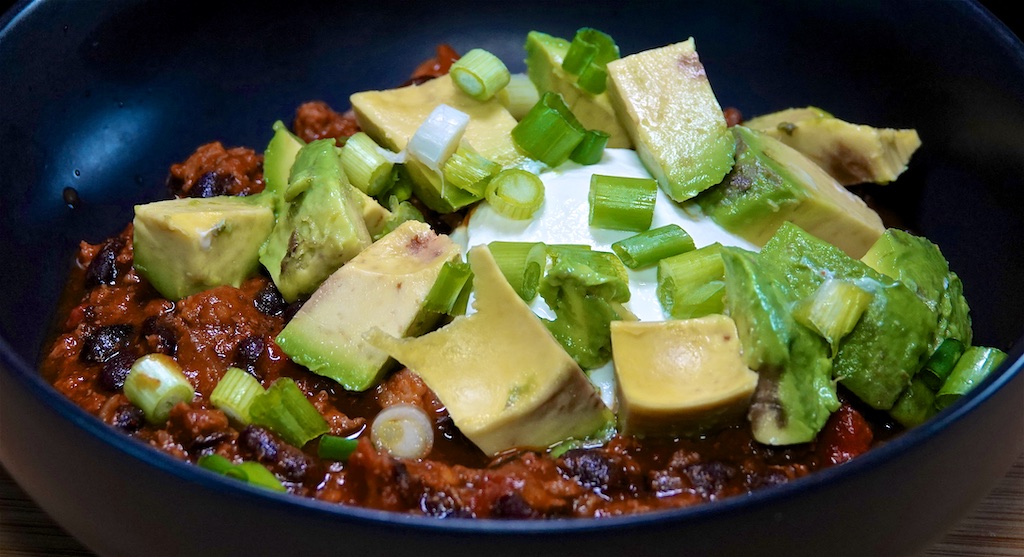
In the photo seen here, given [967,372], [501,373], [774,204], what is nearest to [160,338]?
[501,373]

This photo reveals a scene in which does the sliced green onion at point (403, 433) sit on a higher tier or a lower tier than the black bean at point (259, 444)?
lower

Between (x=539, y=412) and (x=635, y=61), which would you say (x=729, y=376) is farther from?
(x=635, y=61)

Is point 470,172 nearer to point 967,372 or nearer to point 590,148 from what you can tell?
point 590,148

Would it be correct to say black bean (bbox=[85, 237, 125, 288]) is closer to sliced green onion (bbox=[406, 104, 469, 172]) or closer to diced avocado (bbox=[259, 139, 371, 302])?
diced avocado (bbox=[259, 139, 371, 302])

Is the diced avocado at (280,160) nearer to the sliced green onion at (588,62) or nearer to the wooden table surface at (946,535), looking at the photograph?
the sliced green onion at (588,62)

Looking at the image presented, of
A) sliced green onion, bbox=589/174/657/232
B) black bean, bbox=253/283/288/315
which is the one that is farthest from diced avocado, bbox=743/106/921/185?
black bean, bbox=253/283/288/315

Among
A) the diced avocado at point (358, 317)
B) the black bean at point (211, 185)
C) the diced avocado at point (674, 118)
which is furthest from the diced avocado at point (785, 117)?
the black bean at point (211, 185)
